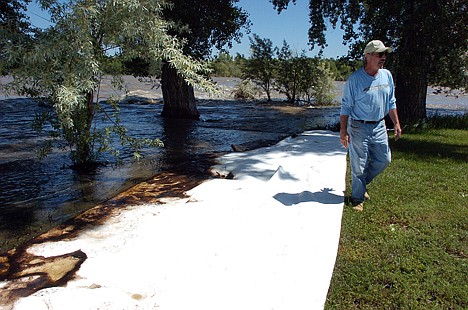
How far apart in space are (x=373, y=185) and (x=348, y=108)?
64.0 inches

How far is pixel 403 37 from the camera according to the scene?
997 cm

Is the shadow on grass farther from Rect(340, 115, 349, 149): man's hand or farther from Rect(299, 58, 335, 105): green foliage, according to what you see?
Rect(299, 58, 335, 105): green foliage

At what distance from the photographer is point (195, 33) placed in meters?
12.3

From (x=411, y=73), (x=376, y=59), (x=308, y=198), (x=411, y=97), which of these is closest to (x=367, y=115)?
(x=376, y=59)

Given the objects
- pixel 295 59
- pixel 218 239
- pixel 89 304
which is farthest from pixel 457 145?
pixel 295 59

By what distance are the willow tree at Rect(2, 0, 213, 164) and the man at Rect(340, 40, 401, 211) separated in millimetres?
2152

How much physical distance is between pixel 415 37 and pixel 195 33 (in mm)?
6363

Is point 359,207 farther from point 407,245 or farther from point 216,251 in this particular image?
point 216,251

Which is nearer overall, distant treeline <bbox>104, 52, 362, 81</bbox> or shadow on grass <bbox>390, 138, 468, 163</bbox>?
distant treeline <bbox>104, 52, 362, 81</bbox>

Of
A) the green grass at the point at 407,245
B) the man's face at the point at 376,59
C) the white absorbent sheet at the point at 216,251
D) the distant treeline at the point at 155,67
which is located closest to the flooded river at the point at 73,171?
the white absorbent sheet at the point at 216,251

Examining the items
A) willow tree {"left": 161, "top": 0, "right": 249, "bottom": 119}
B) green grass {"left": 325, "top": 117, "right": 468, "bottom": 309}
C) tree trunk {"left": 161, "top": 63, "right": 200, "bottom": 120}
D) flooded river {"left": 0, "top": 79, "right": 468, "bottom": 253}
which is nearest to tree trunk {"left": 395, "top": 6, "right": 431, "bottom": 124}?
flooded river {"left": 0, "top": 79, "right": 468, "bottom": 253}

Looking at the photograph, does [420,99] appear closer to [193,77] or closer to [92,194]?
[193,77]

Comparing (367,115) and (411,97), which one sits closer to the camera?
(367,115)

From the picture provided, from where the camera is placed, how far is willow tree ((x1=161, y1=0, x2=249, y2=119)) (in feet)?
38.1
